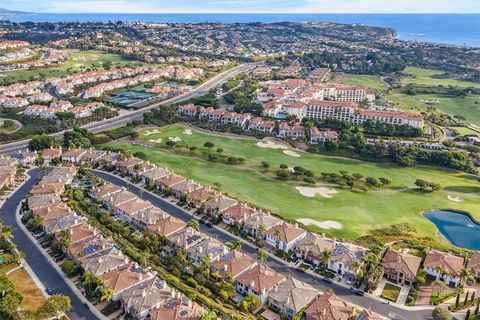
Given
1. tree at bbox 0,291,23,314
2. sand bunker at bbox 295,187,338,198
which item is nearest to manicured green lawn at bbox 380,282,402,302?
sand bunker at bbox 295,187,338,198

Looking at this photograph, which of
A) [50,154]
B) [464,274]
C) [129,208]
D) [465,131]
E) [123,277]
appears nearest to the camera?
[123,277]

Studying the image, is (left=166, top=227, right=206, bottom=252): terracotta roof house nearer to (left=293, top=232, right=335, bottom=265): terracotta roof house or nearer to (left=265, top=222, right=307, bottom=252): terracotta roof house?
(left=265, top=222, right=307, bottom=252): terracotta roof house

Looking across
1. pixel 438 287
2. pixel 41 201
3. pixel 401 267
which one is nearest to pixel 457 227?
pixel 401 267

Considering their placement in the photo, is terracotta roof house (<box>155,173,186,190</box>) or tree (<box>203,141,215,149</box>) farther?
tree (<box>203,141,215,149</box>)

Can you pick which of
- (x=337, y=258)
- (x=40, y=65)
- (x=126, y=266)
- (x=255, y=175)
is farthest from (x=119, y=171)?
(x=40, y=65)

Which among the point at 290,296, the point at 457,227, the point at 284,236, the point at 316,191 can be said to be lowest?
the point at 457,227

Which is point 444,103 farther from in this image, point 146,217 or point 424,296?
point 146,217

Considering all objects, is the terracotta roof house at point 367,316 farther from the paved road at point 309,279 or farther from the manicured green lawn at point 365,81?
the manicured green lawn at point 365,81
